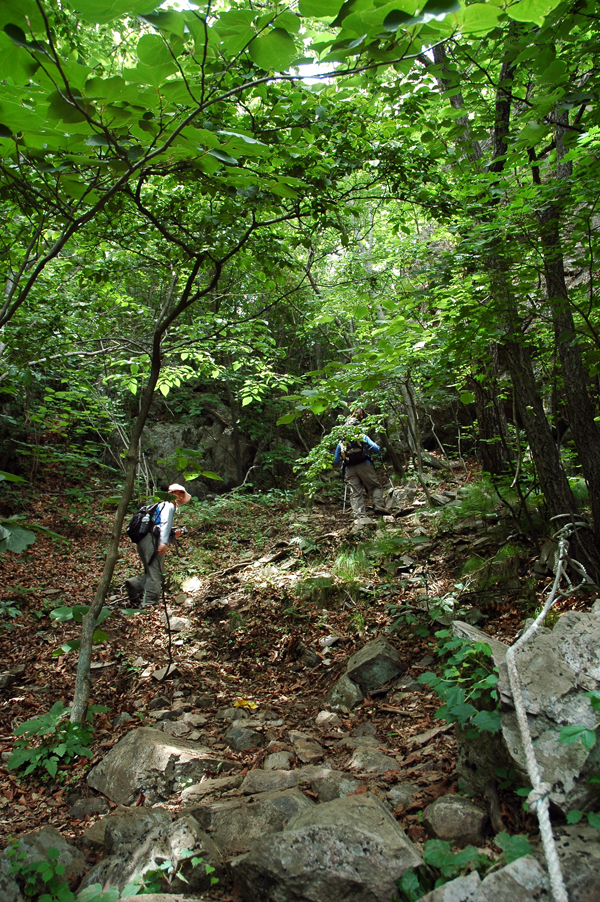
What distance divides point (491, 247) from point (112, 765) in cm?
454

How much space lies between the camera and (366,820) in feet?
6.73

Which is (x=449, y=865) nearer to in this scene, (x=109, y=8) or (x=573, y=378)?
(x=109, y=8)

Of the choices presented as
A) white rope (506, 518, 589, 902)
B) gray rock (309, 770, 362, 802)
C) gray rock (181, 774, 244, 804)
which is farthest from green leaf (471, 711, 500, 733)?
gray rock (181, 774, 244, 804)

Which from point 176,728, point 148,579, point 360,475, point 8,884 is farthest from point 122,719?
point 360,475

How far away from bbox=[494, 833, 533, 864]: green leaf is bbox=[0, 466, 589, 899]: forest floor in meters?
0.21

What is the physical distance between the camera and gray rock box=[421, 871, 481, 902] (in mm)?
1616

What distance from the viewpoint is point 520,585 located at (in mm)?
4488

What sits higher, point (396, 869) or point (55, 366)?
point (55, 366)

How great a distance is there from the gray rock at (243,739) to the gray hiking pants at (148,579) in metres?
3.21

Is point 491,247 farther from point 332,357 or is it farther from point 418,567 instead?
point 332,357

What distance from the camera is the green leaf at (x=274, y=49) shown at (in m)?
1.39

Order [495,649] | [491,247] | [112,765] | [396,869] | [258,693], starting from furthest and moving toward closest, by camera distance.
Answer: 1. [258,693]
2. [491,247]
3. [112,765]
4. [495,649]
5. [396,869]

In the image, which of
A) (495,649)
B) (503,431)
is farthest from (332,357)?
(495,649)

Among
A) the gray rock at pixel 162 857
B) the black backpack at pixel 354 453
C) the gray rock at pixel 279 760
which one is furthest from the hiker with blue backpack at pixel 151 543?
the gray rock at pixel 162 857
